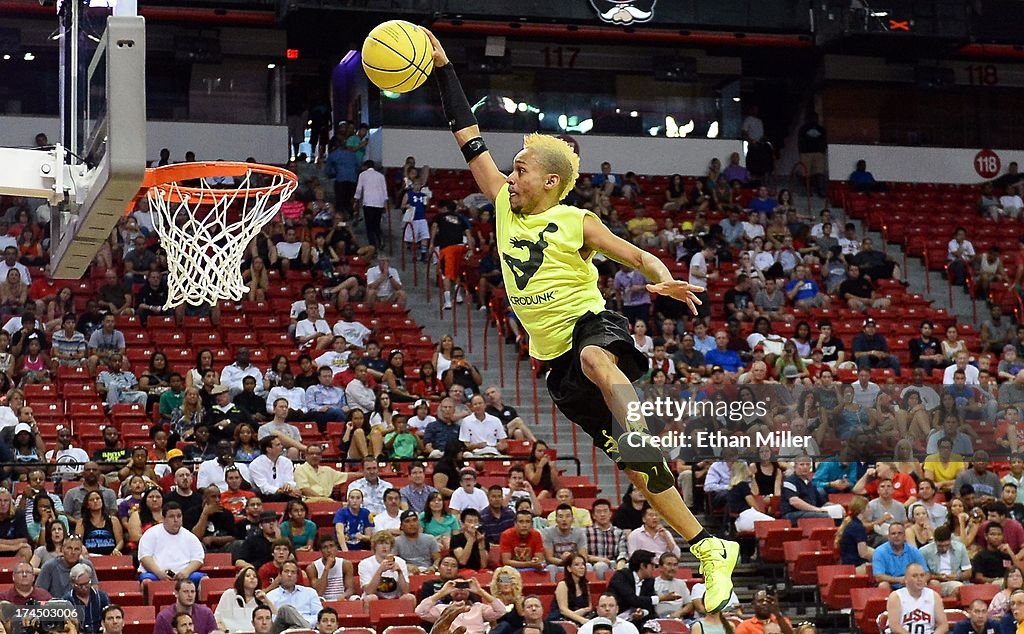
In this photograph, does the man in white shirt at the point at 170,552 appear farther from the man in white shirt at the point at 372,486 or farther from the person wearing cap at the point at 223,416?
the person wearing cap at the point at 223,416

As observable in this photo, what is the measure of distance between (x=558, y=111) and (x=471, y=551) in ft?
50.8

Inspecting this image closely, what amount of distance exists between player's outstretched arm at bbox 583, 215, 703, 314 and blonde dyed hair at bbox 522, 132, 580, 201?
0.23m

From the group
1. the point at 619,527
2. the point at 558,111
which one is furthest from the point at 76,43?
the point at 558,111

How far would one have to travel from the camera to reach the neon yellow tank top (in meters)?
7.12

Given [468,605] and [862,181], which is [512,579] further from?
[862,181]

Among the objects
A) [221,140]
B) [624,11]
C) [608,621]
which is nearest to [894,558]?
[608,621]

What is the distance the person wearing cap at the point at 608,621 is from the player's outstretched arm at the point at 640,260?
6.07 meters

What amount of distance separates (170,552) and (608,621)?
3.74 meters

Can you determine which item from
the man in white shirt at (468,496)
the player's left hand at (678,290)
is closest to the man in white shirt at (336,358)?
the man in white shirt at (468,496)

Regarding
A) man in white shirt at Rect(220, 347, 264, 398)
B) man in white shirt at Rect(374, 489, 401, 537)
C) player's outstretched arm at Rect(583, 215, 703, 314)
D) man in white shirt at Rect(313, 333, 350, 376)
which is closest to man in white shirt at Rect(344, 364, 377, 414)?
man in white shirt at Rect(313, 333, 350, 376)

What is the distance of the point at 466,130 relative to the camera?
298 inches

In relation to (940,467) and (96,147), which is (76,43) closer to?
(96,147)

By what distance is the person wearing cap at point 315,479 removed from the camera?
Answer: 1529cm

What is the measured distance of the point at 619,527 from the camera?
594 inches
